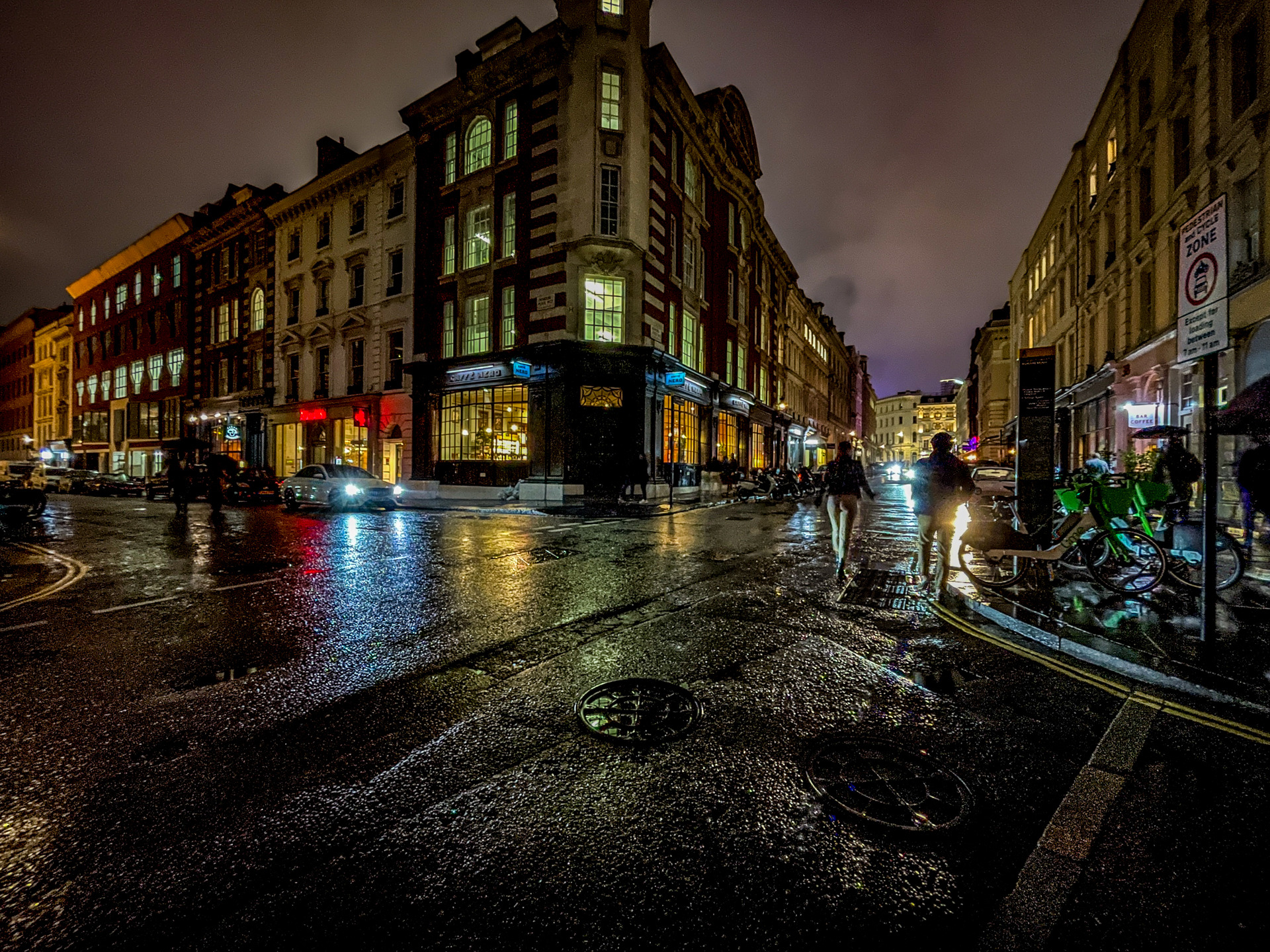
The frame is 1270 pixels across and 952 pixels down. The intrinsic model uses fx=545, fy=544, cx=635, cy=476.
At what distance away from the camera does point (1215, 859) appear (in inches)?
79.8

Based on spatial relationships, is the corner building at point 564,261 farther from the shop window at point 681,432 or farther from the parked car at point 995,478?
the parked car at point 995,478

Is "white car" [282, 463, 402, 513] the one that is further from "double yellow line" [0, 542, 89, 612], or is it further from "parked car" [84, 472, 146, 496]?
"parked car" [84, 472, 146, 496]

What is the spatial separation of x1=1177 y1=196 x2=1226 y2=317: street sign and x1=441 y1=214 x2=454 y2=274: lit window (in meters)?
25.2

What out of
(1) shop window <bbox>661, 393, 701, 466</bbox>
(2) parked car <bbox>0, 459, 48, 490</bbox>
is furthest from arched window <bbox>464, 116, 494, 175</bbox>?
(2) parked car <bbox>0, 459, 48, 490</bbox>

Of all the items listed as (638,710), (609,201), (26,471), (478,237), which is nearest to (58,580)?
(638,710)

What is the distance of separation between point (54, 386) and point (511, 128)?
55258 mm

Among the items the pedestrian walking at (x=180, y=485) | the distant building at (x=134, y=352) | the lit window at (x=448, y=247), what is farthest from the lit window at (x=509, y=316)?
the distant building at (x=134, y=352)

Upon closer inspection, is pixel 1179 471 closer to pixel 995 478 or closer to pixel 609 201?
pixel 995 478

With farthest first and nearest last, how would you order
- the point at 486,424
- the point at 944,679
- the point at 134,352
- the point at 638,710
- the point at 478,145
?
the point at 134,352, the point at 478,145, the point at 486,424, the point at 944,679, the point at 638,710

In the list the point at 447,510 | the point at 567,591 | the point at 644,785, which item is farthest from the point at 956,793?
the point at 447,510

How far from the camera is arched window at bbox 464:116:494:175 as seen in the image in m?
23.6

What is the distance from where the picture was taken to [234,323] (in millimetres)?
34812

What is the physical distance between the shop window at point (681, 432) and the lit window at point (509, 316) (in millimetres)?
7025

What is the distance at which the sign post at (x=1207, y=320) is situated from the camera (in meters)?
4.08
